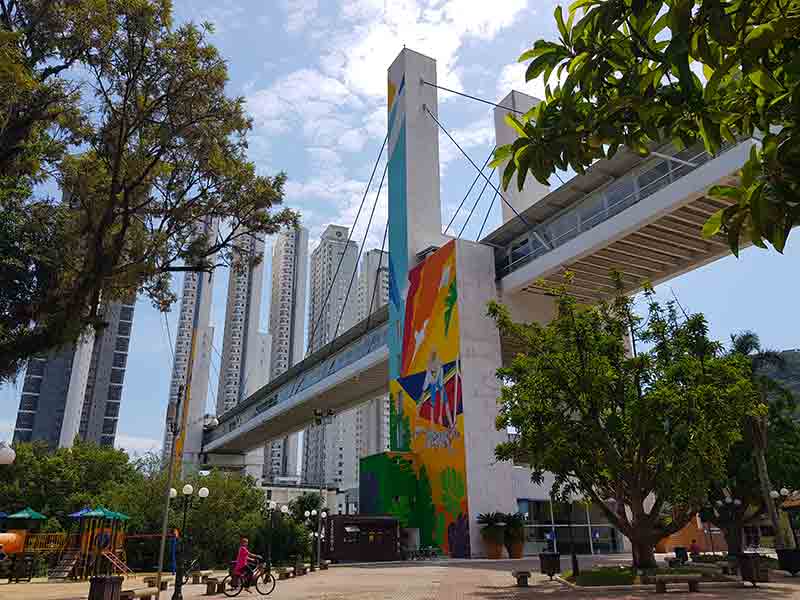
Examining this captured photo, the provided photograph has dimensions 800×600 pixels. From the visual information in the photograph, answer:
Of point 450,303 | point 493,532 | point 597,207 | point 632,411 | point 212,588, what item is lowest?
point 212,588

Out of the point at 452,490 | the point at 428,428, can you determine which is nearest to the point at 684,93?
the point at 452,490

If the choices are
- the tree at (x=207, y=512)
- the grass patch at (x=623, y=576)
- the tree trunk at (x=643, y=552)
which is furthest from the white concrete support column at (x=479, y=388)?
the grass patch at (x=623, y=576)

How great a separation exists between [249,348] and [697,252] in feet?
230

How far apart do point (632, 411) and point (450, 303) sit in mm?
14589

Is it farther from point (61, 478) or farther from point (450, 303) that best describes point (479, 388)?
point (61, 478)

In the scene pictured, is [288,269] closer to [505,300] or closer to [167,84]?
[505,300]

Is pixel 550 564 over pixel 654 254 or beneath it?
beneath

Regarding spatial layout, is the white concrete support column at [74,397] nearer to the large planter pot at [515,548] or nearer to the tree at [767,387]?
the large planter pot at [515,548]

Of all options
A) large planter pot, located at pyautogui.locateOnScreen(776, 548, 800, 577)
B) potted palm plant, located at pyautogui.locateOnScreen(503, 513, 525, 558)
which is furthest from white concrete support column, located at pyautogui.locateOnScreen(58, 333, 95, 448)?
large planter pot, located at pyautogui.locateOnScreen(776, 548, 800, 577)

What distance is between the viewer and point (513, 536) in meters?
24.7

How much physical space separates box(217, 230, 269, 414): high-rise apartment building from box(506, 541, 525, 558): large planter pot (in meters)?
64.9

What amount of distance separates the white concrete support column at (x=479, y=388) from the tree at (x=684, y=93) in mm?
21412

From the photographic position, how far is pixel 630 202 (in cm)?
2336

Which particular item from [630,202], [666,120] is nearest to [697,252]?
[630,202]
